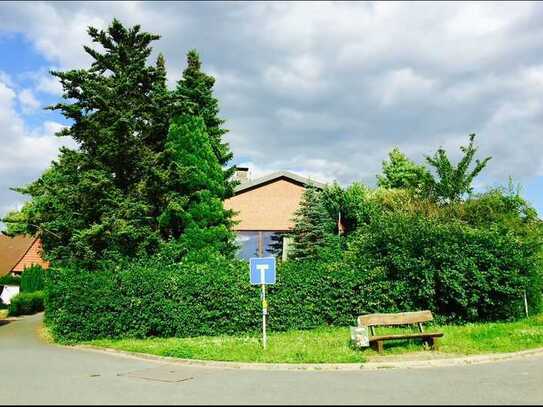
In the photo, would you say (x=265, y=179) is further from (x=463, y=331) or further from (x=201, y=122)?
(x=463, y=331)

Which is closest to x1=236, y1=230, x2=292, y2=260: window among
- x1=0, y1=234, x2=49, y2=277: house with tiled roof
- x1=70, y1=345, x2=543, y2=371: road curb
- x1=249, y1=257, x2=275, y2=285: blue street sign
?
x1=249, y1=257, x2=275, y2=285: blue street sign

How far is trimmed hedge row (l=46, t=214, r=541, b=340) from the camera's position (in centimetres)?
1742

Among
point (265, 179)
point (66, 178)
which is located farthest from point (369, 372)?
point (265, 179)

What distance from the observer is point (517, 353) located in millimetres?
12844

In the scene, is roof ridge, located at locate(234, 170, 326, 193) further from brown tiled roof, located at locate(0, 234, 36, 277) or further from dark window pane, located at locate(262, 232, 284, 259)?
brown tiled roof, located at locate(0, 234, 36, 277)

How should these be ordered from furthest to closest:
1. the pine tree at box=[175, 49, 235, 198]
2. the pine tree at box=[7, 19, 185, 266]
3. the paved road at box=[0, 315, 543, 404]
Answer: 1. the pine tree at box=[175, 49, 235, 198]
2. the pine tree at box=[7, 19, 185, 266]
3. the paved road at box=[0, 315, 543, 404]

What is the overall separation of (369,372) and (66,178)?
16.4 metres

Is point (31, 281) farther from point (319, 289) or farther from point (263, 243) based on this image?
point (319, 289)

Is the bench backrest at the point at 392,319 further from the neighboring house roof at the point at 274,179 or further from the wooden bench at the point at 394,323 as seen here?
the neighboring house roof at the point at 274,179

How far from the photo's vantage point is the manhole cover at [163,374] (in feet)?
34.1

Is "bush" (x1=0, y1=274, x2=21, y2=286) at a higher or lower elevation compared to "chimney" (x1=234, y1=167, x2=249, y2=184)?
lower

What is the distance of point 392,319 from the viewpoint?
1385 centimetres

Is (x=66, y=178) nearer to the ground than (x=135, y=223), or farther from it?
farther from it

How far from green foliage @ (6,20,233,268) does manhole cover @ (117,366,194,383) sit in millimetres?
9607
